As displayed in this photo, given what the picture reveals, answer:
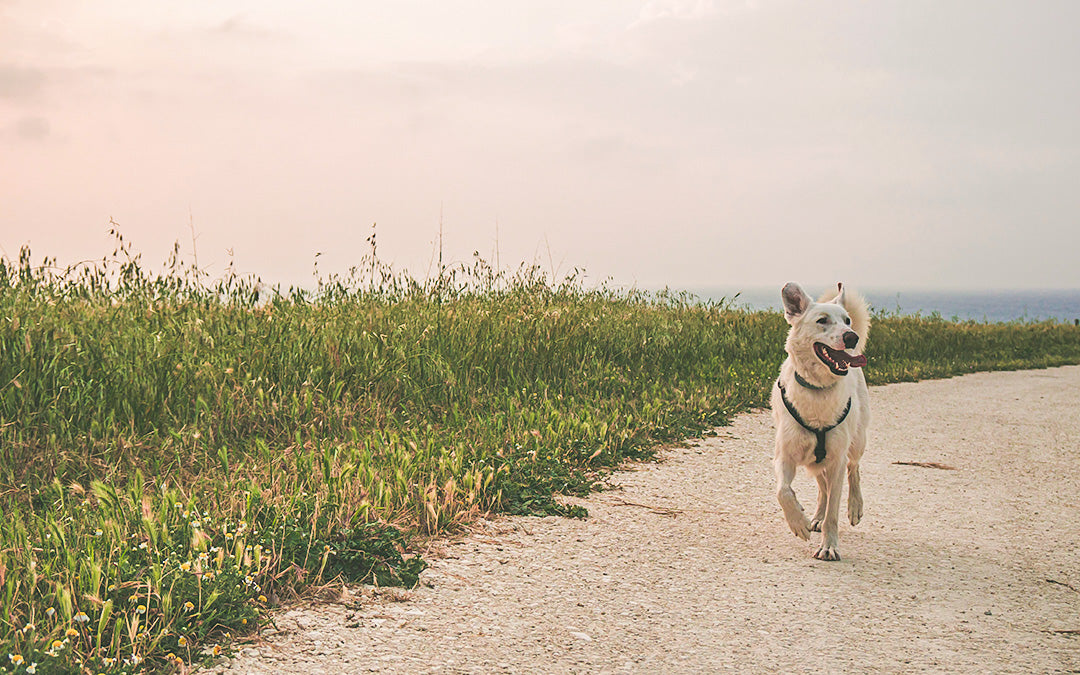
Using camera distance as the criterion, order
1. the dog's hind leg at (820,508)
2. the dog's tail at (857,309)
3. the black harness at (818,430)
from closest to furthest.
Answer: the black harness at (818,430) → the dog's tail at (857,309) → the dog's hind leg at (820,508)

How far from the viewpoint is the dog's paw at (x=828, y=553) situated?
17.0 feet

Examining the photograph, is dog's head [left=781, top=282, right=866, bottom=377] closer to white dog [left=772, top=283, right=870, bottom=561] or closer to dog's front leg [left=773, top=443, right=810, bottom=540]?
white dog [left=772, top=283, right=870, bottom=561]

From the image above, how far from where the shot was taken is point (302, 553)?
4.38 m

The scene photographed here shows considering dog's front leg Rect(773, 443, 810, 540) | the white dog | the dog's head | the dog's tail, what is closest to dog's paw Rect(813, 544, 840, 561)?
the white dog

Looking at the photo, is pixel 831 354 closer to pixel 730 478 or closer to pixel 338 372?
pixel 730 478

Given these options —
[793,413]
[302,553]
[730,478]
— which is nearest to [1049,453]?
[730,478]

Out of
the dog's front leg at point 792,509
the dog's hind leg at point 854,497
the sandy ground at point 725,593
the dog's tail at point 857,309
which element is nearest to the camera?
the sandy ground at point 725,593

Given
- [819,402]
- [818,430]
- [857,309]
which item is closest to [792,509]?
[818,430]

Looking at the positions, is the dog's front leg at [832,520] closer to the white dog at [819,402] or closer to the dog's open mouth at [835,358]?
the white dog at [819,402]

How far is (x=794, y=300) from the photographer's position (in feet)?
17.5

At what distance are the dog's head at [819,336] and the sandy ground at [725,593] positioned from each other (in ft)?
3.70

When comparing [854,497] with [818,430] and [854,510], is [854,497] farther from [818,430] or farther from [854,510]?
[818,430]

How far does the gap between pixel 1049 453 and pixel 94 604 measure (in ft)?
28.2

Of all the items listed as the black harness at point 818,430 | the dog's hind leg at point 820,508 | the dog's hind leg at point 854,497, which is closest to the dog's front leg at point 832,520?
the black harness at point 818,430
